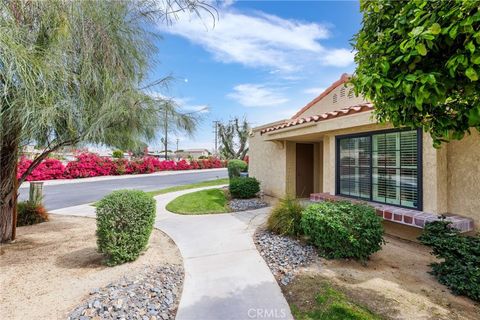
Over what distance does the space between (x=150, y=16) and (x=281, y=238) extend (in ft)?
19.1

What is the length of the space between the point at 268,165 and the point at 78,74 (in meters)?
9.76

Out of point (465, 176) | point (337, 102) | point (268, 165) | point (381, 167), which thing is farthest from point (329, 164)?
point (268, 165)

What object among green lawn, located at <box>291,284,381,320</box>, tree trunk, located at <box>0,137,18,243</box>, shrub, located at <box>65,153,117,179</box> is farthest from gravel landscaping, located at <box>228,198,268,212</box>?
shrub, located at <box>65,153,117,179</box>

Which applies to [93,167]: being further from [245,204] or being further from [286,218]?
[286,218]

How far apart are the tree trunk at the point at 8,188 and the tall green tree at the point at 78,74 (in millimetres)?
33

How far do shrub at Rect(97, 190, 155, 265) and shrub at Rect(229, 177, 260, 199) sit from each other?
6.59 metres

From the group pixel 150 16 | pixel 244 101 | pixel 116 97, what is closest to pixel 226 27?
pixel 150 16

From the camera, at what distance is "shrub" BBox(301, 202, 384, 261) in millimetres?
4660

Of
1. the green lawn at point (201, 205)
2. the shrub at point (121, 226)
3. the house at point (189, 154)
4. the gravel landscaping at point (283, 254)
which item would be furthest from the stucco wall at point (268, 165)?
the house at point (189, 154)

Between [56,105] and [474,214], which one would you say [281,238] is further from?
[56,105]

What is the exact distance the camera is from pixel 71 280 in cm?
424

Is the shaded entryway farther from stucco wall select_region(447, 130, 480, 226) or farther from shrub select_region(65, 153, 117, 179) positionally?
shrub select_region(65, 153, 117, 179)

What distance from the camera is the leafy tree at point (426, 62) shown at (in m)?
1.83

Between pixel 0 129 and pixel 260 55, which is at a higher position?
pixel 260 55
